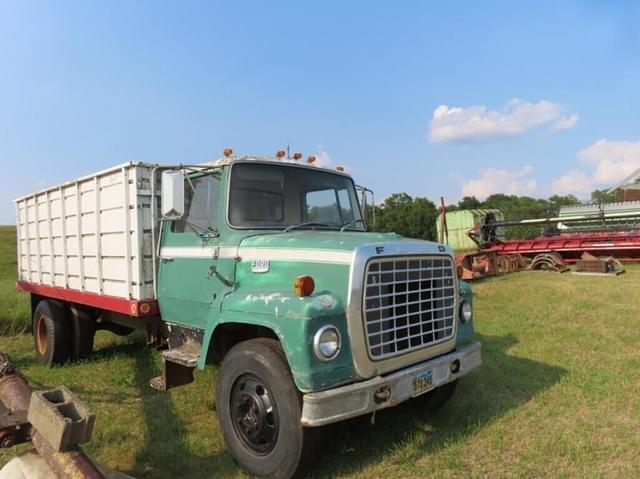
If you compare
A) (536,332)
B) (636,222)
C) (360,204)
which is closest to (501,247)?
(636,222)

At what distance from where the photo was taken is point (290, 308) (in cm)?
343

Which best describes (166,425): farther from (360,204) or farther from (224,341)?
(360,204)

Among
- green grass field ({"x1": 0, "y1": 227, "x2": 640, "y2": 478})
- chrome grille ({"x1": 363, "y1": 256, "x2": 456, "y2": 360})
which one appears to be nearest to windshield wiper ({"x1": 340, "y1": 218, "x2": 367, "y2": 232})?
chrome grille ({"x1": 363, "y1": 256, "x2": 456, "y2": 360})

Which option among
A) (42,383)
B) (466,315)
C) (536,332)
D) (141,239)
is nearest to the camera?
(466,315)

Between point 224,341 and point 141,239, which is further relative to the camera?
point 141,239

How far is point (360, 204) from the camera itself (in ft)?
18.9

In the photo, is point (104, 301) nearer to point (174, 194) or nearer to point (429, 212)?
point (174, 194)

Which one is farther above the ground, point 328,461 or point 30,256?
point 30,256

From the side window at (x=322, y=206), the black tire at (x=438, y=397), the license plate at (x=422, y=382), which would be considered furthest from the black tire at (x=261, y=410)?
the black tire at (x=438, y=397)

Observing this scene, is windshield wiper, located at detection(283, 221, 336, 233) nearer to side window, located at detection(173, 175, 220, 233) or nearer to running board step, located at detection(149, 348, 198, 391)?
side window, located at detection(173, 175, 220, 233)

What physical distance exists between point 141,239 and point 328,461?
283cm

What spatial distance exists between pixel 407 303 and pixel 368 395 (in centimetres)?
83

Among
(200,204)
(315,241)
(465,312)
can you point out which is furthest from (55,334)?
(465,312)

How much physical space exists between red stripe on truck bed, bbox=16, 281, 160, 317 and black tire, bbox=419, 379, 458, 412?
2894mm
